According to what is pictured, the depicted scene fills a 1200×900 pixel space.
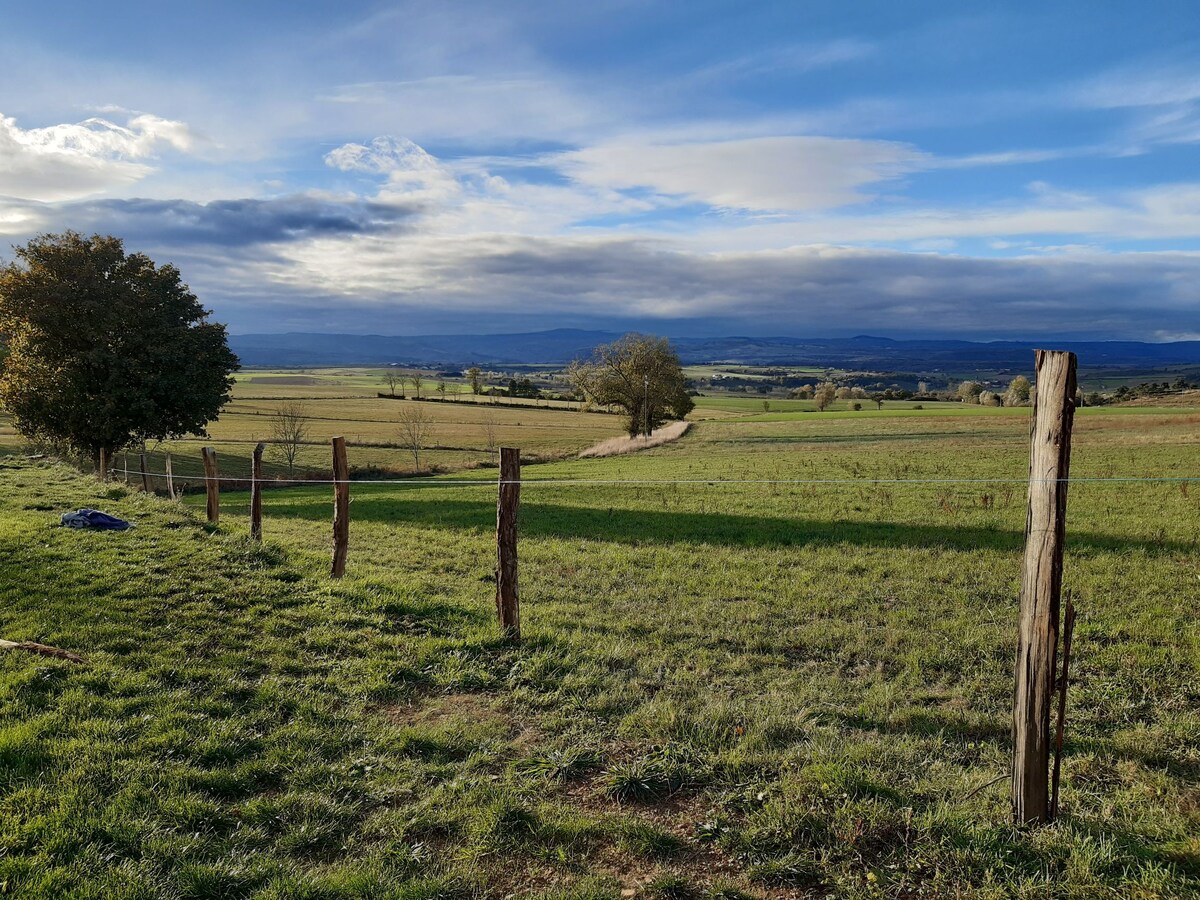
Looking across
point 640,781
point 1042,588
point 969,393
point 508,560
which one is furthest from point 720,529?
point 969,393

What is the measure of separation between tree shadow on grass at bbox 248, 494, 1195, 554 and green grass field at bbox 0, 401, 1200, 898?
1.57 ft

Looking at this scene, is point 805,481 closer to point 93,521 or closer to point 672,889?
point 672,889

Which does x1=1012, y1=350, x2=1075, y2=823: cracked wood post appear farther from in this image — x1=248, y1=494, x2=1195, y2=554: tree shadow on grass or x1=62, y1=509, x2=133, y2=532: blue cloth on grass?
x1=62, y1=509, x2=133, y2=532: blue cloth on grass

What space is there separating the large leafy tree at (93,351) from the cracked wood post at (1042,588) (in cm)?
3342

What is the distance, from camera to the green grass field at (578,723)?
442cm

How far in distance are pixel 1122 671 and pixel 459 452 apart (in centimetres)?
5433

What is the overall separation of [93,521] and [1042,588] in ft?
49.5

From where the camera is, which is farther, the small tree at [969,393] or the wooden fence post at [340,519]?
the small tree at [969,393]

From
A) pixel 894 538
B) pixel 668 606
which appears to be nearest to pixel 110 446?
pixel 668 606

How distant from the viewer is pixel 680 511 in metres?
21.0

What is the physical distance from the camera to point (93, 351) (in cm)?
2911

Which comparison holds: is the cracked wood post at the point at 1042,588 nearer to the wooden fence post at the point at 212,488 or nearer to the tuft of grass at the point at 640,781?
the tuft of grass at the point at 640,781

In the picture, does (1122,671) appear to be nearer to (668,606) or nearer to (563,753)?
(668,606)

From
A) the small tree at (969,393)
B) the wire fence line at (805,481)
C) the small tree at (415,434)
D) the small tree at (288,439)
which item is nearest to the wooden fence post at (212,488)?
the wire fence line at (805,481)
